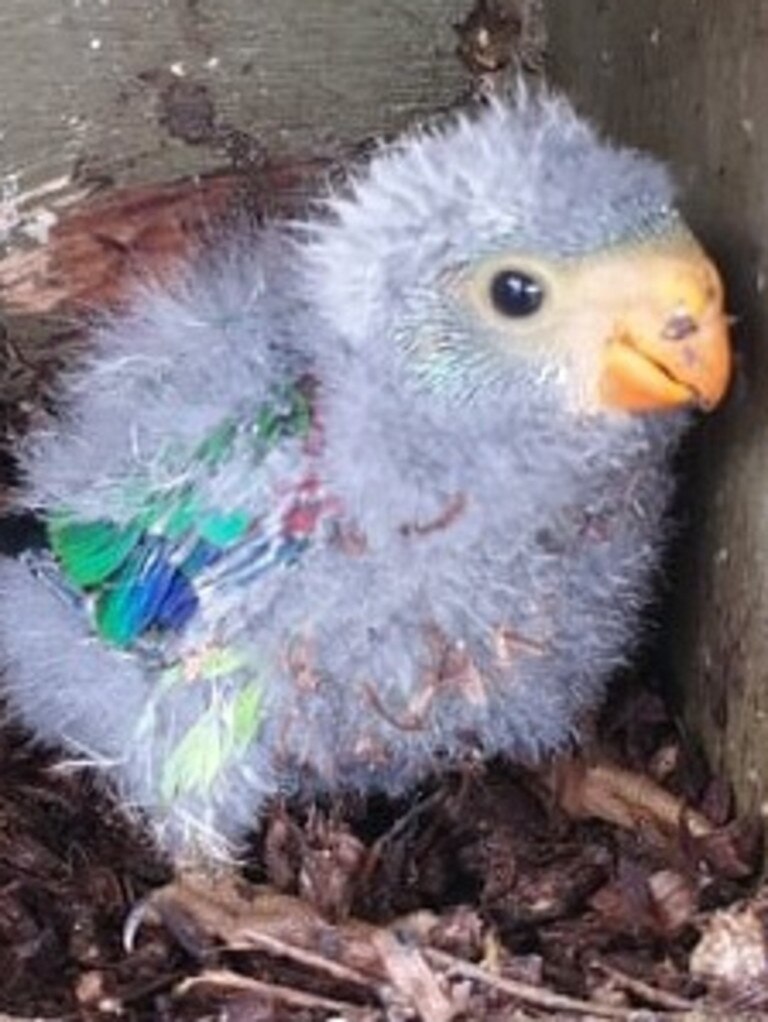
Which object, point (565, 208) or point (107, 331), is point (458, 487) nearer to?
point (565, 208)

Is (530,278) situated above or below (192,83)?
below

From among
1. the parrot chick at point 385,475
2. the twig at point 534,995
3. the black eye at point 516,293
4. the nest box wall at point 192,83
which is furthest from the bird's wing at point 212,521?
the nest box wall at point 192,83

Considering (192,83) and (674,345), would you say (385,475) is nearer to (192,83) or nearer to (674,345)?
(674,345)

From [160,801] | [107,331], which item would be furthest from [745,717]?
[107,331]

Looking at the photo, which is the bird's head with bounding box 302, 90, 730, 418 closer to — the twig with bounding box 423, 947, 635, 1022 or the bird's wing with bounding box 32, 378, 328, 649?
the bird's wing with bounding box 32, 378, 328, 649

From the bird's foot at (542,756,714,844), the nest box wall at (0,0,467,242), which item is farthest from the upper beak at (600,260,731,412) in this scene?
the nest box wall at (0,0,467,242)

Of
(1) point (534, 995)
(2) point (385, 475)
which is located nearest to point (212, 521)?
(2) point (385, 475)
